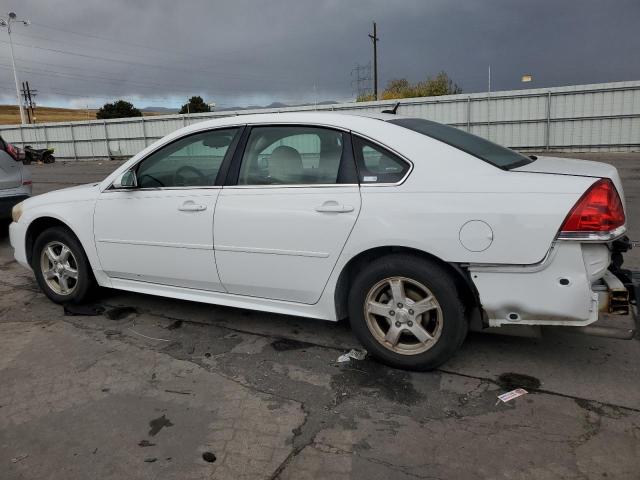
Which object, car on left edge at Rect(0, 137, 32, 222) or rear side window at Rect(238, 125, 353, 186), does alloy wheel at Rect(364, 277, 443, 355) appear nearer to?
rear side window at Rect(238, 125, 353, 186)

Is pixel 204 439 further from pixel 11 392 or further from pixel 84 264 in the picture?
pixel 84 264

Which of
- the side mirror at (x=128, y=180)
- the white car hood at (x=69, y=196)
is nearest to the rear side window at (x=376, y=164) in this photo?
the side mirror at (x=128, y=180)

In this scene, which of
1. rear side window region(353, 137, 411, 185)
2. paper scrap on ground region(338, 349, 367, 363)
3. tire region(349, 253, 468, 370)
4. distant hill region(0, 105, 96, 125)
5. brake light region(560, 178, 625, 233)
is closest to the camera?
brake light region(560, 178, 625, 233)

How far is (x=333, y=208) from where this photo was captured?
3.34 meters

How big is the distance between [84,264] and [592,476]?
13.1 feet

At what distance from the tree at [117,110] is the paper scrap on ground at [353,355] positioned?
2690 inches

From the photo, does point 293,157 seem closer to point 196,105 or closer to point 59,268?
point 59,268

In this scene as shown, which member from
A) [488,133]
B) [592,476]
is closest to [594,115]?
[488,133]

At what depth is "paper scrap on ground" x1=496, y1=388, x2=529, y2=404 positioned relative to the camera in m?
3.04

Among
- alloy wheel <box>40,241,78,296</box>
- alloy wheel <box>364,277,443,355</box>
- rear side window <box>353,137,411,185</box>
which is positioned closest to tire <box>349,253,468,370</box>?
alloy wheel <box>364,277,443,355</box>

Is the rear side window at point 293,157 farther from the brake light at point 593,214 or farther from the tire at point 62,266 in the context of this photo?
the tire at point 62,266

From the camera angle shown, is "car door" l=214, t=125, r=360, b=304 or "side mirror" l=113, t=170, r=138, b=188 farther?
"side mirror" l=113, t=170, r=138, b=188

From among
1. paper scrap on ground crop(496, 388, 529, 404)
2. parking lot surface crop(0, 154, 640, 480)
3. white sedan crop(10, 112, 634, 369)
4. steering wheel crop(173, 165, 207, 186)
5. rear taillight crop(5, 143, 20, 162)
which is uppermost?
rear taillight crop(5, 143, 20, 162)

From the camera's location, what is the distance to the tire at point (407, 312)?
10.3 feet
